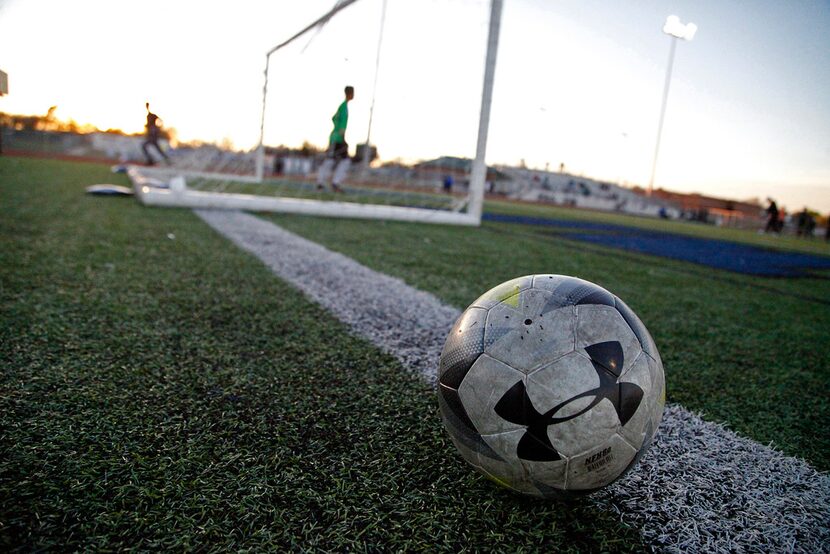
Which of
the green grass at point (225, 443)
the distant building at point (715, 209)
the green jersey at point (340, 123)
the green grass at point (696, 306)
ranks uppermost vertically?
the distant building at point (715, 209)

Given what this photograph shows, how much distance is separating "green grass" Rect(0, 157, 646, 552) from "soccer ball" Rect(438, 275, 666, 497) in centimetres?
17


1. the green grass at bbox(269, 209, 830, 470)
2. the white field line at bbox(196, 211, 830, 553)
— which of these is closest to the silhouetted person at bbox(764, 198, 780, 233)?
the green grass at bbox(269, 209, 830, 470)

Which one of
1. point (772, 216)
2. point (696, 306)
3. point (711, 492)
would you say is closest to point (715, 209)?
point (772, 216)

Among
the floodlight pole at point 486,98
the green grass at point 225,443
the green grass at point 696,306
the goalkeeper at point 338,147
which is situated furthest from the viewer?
the goalkeeper at point 338,147

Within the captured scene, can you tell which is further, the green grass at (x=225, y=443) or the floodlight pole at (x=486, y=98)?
the floodlight pole at (x=486, y=98)

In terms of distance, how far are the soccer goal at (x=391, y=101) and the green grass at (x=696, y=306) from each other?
1.32 meters

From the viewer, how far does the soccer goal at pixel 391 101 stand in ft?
27.5

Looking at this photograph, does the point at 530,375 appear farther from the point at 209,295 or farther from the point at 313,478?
the point at 209,295

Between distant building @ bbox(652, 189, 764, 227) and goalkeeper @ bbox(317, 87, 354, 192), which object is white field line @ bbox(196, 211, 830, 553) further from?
distant building @ bbox(652, 189, 764, 227)

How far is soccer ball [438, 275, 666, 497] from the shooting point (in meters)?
1.19

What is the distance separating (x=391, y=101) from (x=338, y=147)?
139 centimetres

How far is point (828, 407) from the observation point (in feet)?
7.26

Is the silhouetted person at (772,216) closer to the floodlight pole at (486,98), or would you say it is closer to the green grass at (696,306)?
the green grass at (696,306)

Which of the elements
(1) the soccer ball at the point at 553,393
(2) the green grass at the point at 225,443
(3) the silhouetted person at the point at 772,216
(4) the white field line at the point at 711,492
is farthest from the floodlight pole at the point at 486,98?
(3) the silhouetted person at the point at 772,216
